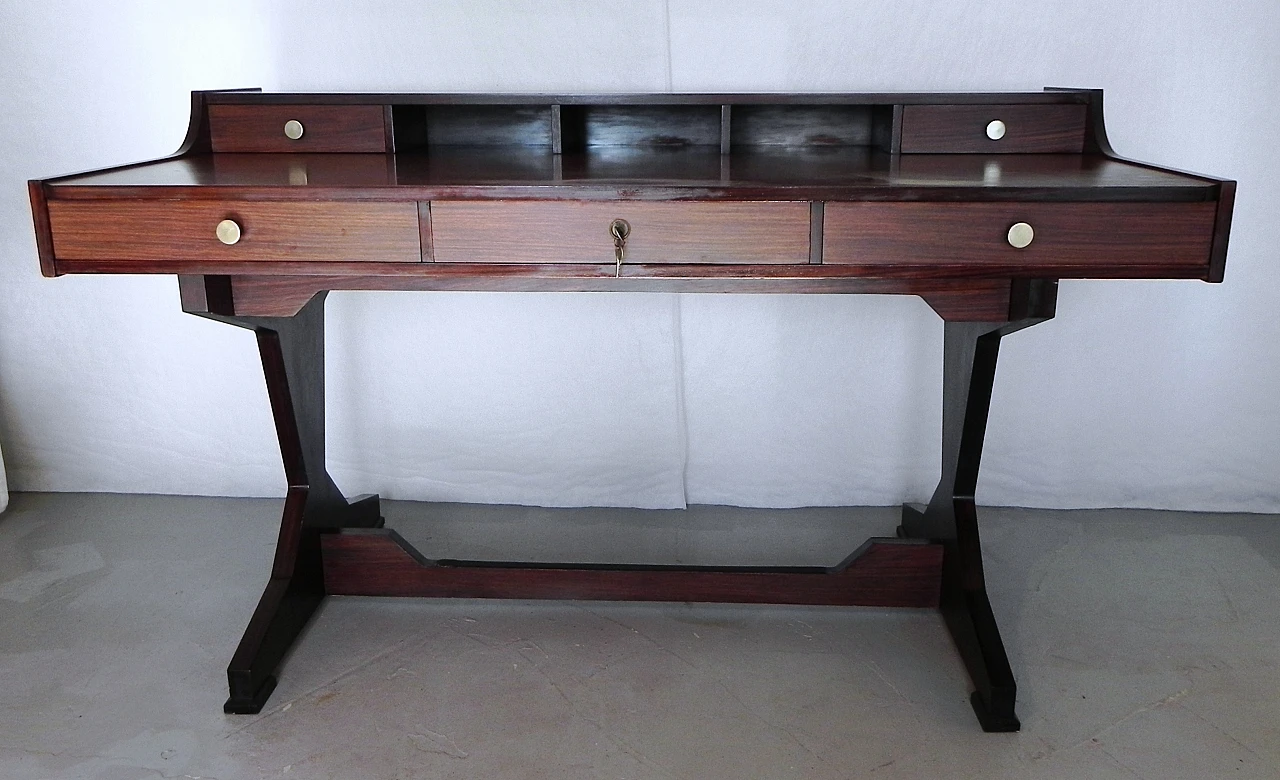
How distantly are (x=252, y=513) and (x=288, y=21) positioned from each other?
128 centimetres

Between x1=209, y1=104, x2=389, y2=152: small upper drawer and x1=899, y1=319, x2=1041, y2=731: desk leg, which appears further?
x1=209, y1=104, x2=389, y2=152: small upper drawer

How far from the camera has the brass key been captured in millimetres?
1684

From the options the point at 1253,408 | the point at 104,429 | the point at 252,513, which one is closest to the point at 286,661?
the point at 252,513

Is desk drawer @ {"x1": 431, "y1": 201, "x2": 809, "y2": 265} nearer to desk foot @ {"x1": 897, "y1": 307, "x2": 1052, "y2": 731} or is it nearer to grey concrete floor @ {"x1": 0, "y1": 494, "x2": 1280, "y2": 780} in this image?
desk foot @ {"x1": 897, "y1": 307, "x2": 1052, "y2": 731}

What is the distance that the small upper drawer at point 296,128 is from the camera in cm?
221

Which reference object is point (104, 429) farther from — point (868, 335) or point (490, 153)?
point (868, 335)

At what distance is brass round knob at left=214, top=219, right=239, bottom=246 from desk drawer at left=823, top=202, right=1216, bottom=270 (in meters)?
0.93

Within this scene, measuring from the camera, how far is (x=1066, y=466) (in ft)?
9.36

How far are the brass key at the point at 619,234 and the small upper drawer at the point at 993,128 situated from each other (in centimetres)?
77

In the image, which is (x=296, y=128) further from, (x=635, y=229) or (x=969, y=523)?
(x=969, y=523)

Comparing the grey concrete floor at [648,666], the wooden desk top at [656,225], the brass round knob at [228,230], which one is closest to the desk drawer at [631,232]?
the wooden desk top at [656,225]

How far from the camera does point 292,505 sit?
90.7 inches

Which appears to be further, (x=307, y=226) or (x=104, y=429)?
(x=104, y=429)

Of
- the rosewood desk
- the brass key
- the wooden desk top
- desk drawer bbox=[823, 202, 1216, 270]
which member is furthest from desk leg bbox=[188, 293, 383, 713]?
desk drawer bbox=[823, 202, 1216, 270]
